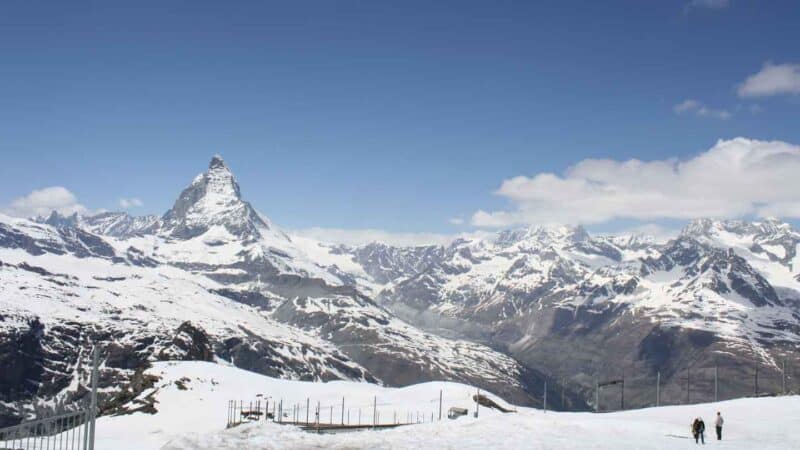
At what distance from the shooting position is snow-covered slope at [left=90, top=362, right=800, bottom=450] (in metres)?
66.9

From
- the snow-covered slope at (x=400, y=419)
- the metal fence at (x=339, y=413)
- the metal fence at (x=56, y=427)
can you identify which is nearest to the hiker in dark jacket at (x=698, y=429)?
the snow-covered slope at (x=400, y=419)

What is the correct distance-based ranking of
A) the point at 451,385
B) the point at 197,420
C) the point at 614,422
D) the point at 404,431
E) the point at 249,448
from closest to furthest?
the point at 249,448, the point at 404,431, the point at 614,422, the point at 197,420, the point at 451,385

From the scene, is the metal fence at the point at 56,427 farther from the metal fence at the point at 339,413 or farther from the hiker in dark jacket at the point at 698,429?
the hiker in dark jacket at the point at 698,429

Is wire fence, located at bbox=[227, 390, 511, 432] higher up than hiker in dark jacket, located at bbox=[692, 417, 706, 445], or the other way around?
hiker in dark jacket, located at bbox=[692, 417, 706, 445]

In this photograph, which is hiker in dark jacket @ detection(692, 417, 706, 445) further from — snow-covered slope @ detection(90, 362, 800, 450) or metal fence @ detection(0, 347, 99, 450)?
metal fence @ detection(0, 347, 99, 450)

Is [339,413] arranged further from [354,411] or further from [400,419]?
[400,419]

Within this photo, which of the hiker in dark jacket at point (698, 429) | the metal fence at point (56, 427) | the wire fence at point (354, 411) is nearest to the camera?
the metal fence at point (56, 427)

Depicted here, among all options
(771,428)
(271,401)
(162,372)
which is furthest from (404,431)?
(162,372)

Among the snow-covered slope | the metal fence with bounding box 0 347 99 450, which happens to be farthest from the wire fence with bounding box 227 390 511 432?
the metal fence with bounding box 0 347 99 450

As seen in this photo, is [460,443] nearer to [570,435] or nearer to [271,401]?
[570,435]

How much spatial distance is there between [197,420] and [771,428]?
239ft

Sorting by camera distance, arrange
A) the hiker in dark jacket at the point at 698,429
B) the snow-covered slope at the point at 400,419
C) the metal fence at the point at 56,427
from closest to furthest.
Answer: the metal fence at the point at 56,427
the snow-covered slope at the point at 400,419
the hiker in dark jacket at the point at 698,429

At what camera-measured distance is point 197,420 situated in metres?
105

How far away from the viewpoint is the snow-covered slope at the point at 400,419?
66875mm
